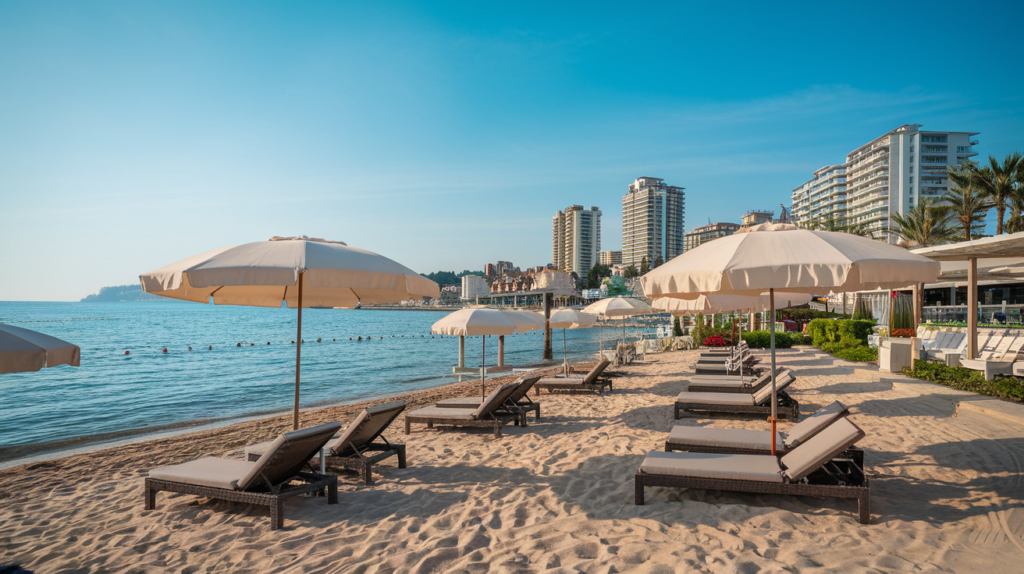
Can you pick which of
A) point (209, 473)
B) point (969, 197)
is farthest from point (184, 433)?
point (969, 197)

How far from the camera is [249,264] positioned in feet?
14.1

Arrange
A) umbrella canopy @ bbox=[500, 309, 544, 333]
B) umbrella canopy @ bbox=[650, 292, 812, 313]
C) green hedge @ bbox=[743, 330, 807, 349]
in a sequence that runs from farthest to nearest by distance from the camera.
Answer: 1. green hedge @ bbox=[743, 330, 807, 349]
2. umbrella canopy @ bbox=[650, 292, 812, 313]
3. umbrella canopy @ bbox=[500, 309, 544, 333]

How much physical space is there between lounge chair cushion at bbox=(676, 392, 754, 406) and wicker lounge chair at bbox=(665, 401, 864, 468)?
2.45 meters

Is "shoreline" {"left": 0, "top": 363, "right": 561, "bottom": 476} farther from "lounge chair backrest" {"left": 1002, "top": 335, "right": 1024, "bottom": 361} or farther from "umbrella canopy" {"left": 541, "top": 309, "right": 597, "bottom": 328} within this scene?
"lounge chair backrest" {"left": 1002, "top": 335, "right": 1024, "bottom": 361}

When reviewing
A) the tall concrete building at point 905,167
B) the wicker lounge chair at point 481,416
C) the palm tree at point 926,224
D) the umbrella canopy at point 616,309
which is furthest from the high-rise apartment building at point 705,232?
the wicker lounge chair at point 481,416

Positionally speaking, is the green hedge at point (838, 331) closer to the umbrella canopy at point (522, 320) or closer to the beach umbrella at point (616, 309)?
the beach umbrella at point (616, 309)

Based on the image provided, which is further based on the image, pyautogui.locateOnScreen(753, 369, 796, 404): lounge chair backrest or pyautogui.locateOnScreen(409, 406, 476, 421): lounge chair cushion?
pyautogui.locateOnScreen(409, 406, 476, 421): lounge chair cushion

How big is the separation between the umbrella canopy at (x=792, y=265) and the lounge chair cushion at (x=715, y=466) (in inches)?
59.2

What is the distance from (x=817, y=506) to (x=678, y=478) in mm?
1165

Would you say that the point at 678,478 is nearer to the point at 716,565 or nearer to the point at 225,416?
the point at 716,565

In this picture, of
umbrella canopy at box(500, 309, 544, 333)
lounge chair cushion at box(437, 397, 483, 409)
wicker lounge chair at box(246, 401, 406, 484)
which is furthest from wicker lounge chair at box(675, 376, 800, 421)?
wicker lounge chair at box(246, 401, 406, 484)

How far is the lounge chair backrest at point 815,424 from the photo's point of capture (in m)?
4.80

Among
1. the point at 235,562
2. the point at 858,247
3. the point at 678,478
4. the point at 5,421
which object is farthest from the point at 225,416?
the point at 858,247

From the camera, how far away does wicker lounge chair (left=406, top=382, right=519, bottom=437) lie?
7.75 m
